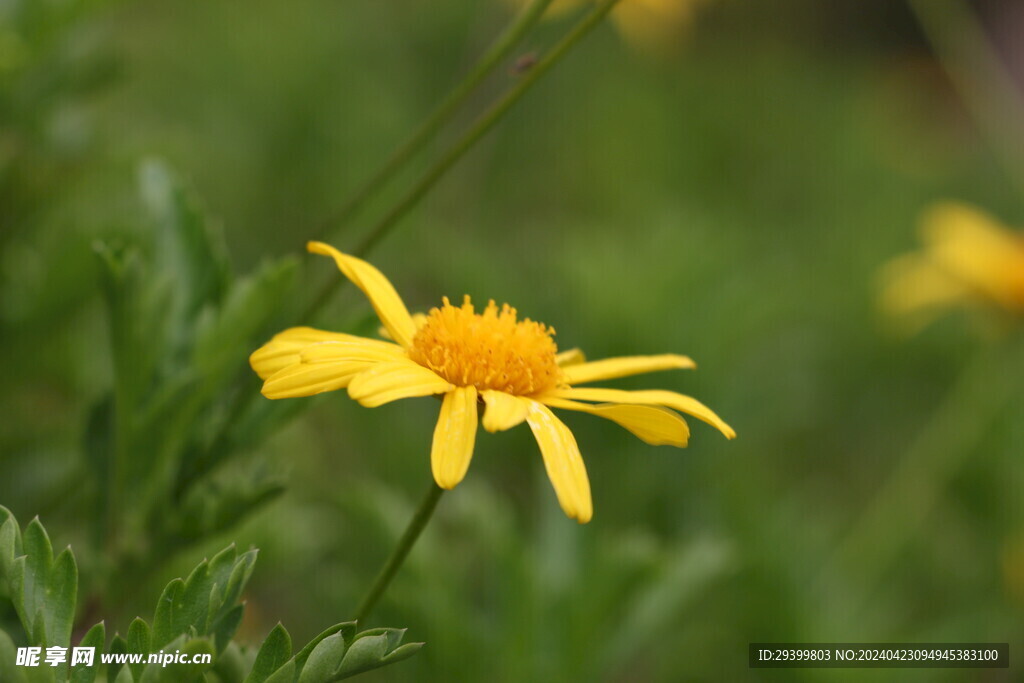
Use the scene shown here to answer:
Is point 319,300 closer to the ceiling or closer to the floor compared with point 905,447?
closer to the ceiling

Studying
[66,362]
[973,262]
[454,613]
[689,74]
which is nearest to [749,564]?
[454,613]

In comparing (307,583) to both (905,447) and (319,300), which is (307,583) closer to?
(319,300)

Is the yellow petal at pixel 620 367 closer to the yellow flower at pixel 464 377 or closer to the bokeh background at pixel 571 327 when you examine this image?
the yellow flower at pixel 464 377

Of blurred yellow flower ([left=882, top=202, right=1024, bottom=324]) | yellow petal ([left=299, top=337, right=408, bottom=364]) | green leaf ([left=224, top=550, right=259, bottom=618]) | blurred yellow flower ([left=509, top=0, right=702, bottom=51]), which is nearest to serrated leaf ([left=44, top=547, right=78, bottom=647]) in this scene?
green leaf ([left=224, top=550, right=259, bottom=618])

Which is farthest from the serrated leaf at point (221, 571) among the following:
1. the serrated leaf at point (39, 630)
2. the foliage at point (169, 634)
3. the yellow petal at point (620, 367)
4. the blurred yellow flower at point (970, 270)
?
the blurred yellow flower at point (970, 270)

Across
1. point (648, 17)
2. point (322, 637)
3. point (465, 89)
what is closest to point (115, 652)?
point (322, 637)

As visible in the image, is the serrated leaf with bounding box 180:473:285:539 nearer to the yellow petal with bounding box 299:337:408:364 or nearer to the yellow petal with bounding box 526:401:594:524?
the yellow petal with bounding box 299:337:408:364

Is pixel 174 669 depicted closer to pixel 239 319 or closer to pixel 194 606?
pixel 194 606
